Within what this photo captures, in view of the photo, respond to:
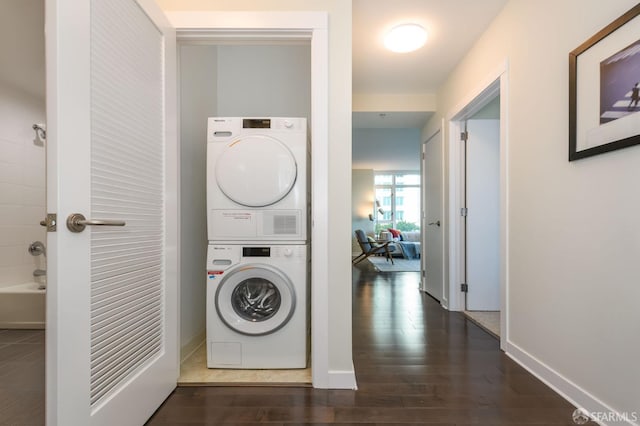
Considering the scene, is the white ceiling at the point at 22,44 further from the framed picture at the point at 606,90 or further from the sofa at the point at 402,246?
the sofa at the point at 402,246

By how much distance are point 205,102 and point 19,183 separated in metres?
1.84

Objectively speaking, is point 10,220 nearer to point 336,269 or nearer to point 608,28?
point 336,269

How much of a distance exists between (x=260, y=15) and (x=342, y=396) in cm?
215

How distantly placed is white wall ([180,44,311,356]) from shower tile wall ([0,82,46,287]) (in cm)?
165

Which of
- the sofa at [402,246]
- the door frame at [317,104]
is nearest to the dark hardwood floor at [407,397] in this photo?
the door frame at [317,104]

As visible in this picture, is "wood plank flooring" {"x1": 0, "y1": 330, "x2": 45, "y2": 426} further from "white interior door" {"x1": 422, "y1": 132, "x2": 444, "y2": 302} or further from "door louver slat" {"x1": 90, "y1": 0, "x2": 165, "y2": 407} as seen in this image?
"white interior door" {"x1": 422, "y1": 132, "x2": 444, "y2": 302}

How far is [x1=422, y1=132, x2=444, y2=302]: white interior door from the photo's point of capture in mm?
3322

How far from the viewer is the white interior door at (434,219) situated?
3322mm

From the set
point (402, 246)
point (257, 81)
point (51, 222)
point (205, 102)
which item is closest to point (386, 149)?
point (402, 246)

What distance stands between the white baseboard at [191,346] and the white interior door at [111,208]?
399mm

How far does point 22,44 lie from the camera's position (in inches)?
87.1

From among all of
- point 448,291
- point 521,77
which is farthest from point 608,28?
point 448,291

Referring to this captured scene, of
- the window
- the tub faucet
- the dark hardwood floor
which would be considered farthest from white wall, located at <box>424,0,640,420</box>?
the window

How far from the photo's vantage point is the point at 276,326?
5.83 ft
